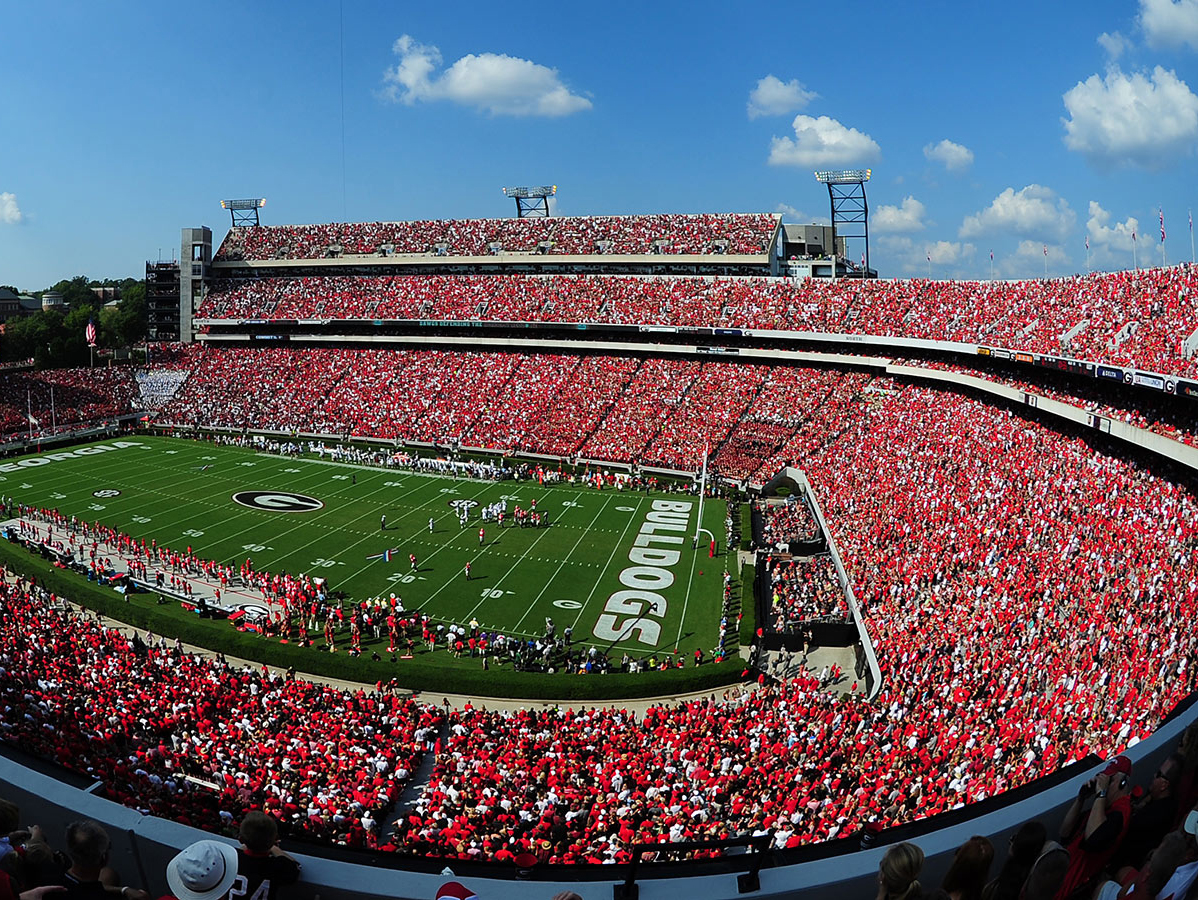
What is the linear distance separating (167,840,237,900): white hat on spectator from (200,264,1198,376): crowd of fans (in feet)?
72.7

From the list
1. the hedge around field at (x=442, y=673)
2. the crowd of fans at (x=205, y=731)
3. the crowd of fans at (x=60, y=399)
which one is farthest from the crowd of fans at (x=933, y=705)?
the crowd of fans at (x=60, y=399)

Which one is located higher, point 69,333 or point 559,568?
point 69,333

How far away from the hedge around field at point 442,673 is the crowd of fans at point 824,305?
1392 centimetres

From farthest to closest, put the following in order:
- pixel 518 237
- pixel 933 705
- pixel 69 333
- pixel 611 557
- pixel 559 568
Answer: pixel 69 333 → pixel 518 237 → pixel 611 557 → pixel 559 568 → pixel 933 705

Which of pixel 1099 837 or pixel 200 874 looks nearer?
pixel 200 874

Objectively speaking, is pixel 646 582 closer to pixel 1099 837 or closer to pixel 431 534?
pixel 431 534

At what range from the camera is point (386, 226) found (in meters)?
68.7

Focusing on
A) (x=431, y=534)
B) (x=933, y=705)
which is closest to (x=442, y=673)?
(x=933, y=705)

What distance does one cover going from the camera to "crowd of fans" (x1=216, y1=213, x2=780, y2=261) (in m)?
Answer: 58.8

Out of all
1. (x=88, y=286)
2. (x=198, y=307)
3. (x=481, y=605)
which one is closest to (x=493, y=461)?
(x=481, y=605)

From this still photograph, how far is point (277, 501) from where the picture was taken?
3622 centimetres

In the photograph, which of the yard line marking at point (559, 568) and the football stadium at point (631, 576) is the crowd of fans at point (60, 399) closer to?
the football stadium at point (631, 576)

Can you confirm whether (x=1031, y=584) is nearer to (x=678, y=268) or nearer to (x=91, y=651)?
(x=91, y=651)

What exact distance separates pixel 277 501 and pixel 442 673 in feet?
62.8
